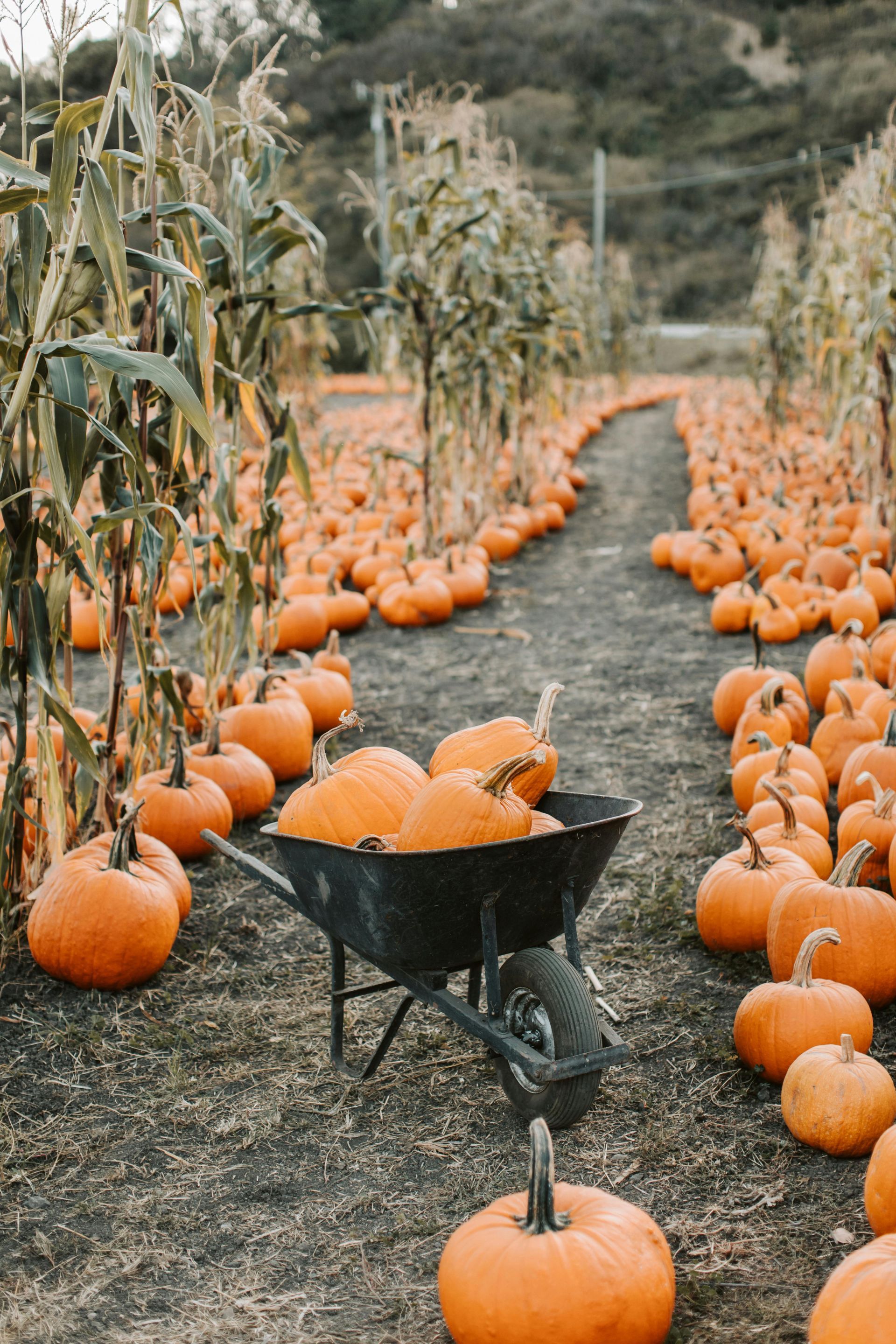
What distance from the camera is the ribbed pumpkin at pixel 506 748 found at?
7.56 ft

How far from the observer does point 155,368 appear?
2297 millimetres

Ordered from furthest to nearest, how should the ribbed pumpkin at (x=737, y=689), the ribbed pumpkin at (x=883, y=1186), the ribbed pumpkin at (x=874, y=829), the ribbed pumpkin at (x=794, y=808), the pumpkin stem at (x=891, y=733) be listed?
the ribbed pumpkin at (x=737, y=689), the ribbed pumpkin at (x=794, y=808), the pumpkin stem at (x=891, y=733), the ribbed pumpkin at (x=874, y=829), the ribbed pumpkin at (x=883, y=1186)

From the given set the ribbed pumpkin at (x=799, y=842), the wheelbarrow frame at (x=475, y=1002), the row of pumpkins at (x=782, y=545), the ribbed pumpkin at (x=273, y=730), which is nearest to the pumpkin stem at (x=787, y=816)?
the ribbed pumpkin at (x=799, y=842)

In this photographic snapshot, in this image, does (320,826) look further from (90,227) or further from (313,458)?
(313,458)

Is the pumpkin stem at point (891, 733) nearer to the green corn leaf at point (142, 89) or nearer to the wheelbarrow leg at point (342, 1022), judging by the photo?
the wheelbarrow leg at point (342, 1022)

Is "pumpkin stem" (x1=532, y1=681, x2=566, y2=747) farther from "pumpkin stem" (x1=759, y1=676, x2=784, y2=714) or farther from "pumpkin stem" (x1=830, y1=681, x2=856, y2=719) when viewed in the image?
"pumpkin stem" (x1=759, y1=676, x2=784, y2=714)

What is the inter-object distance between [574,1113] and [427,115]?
22.6 feet

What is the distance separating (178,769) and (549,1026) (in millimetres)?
1794

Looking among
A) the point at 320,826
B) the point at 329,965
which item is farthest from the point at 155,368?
the point at 329,965

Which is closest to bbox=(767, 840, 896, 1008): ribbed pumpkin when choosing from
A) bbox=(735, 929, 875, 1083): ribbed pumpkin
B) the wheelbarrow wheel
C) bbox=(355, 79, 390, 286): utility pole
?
bbox=(735, 929, 875, 1083): ribbed pumpkin

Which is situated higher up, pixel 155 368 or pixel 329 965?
pixel 155 368

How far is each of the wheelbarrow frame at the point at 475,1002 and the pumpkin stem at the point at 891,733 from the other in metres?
1.43

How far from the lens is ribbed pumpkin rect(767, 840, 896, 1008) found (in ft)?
8.27

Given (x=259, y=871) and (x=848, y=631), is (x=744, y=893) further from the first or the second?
(x=848, y=631)
